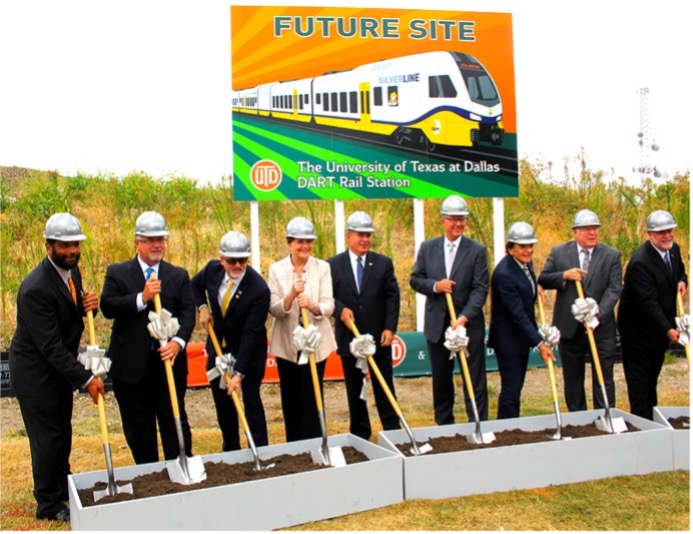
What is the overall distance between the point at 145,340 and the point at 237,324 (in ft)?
2.18

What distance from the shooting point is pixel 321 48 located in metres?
8.30

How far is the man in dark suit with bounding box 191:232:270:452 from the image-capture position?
5410 mm

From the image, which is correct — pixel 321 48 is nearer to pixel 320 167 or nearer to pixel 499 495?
pixel 320 167

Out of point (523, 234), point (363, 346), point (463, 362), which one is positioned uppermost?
point (523, 234)

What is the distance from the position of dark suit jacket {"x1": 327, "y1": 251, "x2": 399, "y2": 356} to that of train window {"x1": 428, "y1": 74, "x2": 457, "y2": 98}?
295cm

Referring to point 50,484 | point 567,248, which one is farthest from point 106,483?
point 567,248

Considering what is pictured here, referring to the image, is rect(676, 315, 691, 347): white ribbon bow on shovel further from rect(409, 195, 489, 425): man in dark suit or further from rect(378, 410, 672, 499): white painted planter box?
rect(409, 195, 489, 425): man in dark suit

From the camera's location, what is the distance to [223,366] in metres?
5.37

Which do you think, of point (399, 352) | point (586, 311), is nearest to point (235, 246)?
point (586, 311)

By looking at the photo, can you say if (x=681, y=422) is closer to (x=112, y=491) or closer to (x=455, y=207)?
(x=455, y=207)

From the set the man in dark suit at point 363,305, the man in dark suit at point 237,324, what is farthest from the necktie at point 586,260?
the man in dark suit at point 237,324

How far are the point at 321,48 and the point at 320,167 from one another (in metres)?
1.22

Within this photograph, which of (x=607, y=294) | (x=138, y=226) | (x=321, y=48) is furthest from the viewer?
(x=321, y=48)

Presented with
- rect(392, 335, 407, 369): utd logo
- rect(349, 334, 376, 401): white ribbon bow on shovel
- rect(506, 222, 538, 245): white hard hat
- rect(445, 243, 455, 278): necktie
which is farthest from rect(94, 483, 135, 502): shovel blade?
rect(392, 335, 407, 369): utd logo
